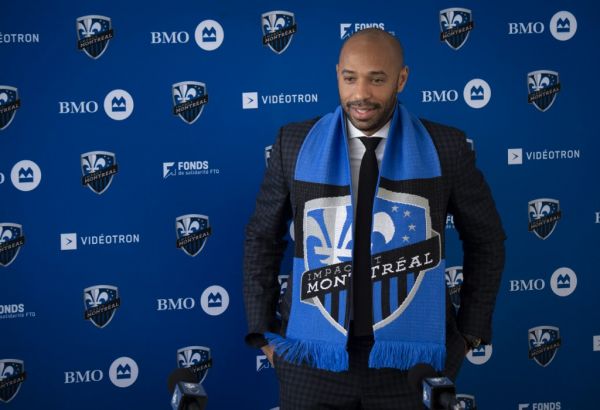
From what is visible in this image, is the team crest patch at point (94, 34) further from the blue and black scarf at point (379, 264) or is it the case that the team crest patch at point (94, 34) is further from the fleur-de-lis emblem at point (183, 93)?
the blue and black scarf at point (379, 264)

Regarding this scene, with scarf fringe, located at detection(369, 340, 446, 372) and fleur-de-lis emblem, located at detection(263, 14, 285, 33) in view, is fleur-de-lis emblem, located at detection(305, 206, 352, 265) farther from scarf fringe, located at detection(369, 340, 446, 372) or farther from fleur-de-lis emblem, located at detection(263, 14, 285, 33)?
fleur-de-lis emblem, located at detection(263, 14, 285, 33)

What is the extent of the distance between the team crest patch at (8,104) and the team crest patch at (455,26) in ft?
5.37

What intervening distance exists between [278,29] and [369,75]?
860 mm

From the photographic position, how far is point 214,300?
9.37ft

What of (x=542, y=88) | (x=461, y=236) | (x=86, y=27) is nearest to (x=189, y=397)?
(x=461, y=236)

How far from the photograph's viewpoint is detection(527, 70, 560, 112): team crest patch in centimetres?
291

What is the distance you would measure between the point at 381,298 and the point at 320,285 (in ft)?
0.57

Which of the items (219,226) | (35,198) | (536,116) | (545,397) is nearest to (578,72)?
(536,116)

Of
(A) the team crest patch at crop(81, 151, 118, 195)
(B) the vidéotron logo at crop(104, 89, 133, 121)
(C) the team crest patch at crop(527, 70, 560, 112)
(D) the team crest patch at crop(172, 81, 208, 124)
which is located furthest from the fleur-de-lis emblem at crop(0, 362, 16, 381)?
(C) the team crest patch at crop(527, 70, 560, 112)

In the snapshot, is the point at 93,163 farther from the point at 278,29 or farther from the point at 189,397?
the point at 189,397

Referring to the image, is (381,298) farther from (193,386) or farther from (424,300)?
(193,386)

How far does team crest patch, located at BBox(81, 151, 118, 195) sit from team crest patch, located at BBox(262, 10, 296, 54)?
742 millimetres

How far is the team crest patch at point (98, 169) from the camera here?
271 cm

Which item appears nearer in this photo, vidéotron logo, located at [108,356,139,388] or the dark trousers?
the dark trousers
